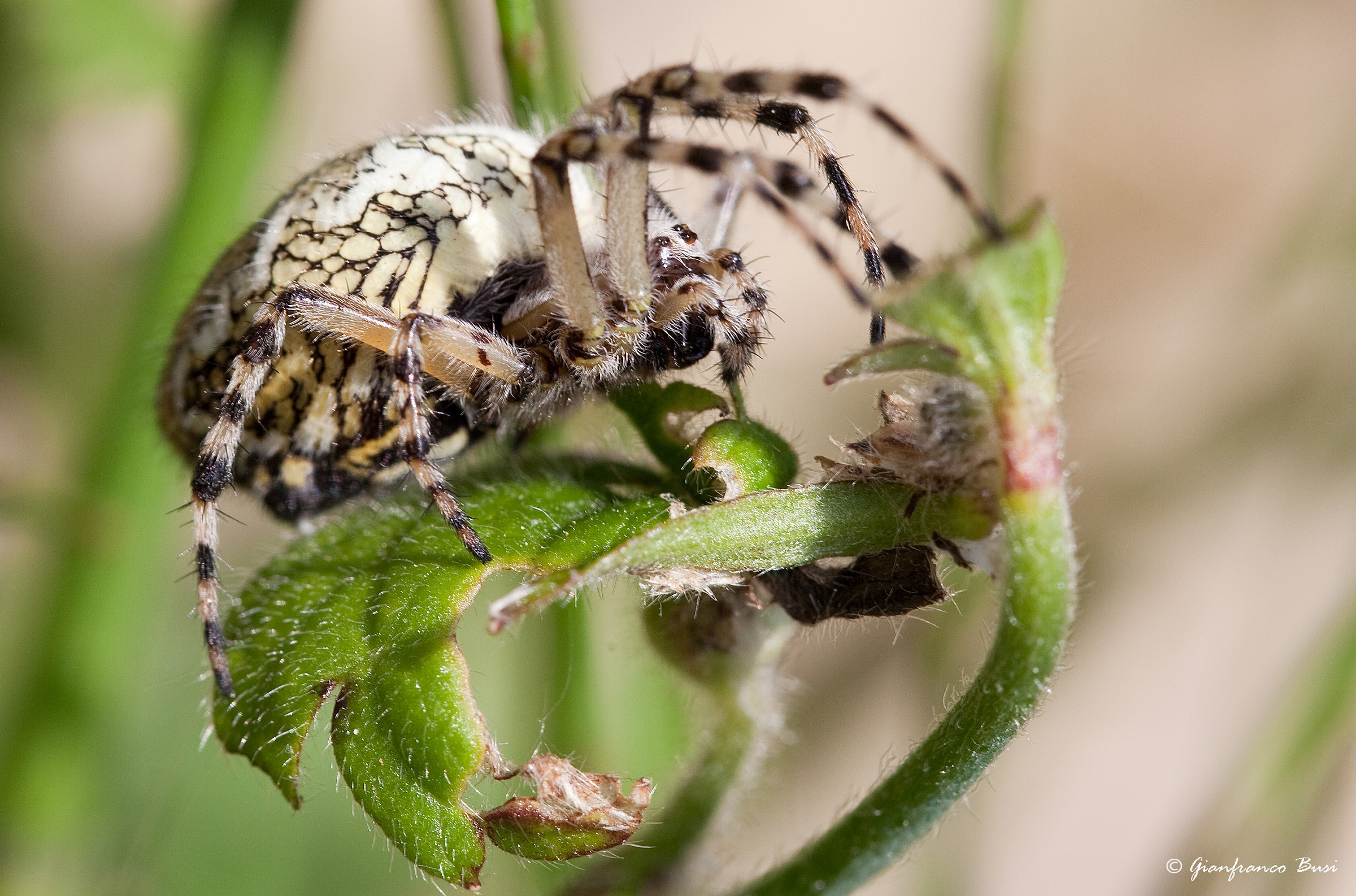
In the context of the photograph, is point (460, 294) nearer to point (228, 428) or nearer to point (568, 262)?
point (568, 262)

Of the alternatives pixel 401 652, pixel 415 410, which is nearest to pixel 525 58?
pixel 415 410

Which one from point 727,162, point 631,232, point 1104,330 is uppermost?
point 727,162

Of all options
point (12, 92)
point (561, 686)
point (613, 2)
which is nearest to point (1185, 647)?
point (561, 686)

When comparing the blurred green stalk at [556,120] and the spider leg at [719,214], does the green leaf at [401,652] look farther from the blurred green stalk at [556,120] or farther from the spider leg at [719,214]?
the spider leg at [719,214]

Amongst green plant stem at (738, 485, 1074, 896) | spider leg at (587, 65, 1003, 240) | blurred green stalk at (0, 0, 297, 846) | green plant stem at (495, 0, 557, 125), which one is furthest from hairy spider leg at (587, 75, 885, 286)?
blurred green stalk at (0, 0, 297, 846)

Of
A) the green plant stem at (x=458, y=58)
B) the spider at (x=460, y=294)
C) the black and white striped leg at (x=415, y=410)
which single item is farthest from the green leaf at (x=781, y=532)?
the green plant stem at (x=458, y=58)

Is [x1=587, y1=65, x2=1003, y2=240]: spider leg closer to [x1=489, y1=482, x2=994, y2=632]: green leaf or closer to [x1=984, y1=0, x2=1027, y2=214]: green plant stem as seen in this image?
[x1=489, y1=482, x2=994, y2=632]: green leaf
